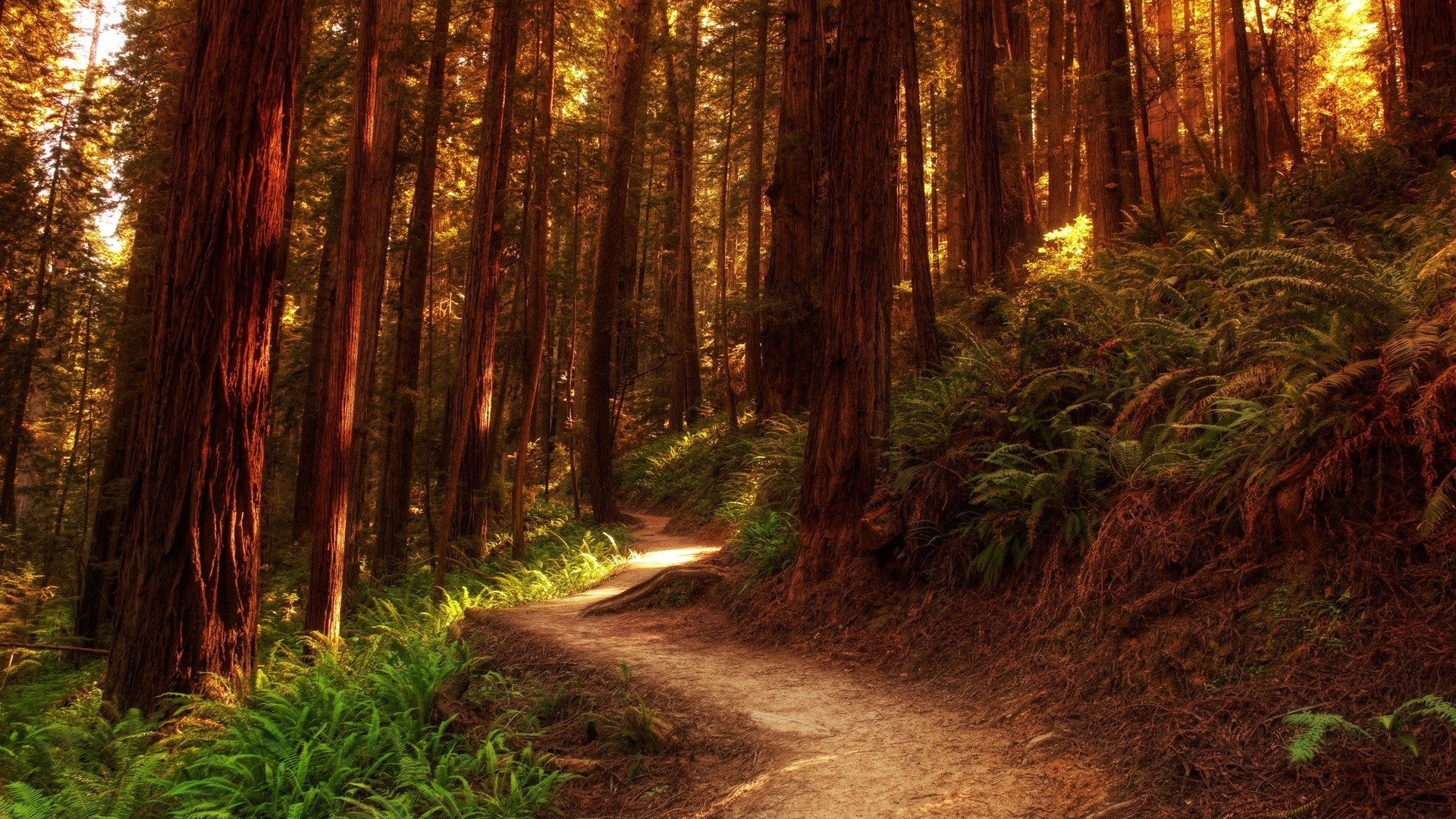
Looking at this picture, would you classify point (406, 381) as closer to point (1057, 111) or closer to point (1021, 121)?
point (1021, 121)

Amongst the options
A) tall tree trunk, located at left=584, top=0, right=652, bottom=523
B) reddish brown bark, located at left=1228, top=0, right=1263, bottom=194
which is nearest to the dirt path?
tall tree trunk, located at left=584, top=0, right=652, bottom=523

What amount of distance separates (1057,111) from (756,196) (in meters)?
7.74

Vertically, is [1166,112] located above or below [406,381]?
above

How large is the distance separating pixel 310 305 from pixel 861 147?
2103cm

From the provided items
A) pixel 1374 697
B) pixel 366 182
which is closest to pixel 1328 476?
pixel 1374 697

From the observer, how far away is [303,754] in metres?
4.75

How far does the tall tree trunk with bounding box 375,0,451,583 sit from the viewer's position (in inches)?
512

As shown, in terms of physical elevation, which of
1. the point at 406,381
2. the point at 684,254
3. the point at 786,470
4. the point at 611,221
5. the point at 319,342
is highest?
the point at 684,254

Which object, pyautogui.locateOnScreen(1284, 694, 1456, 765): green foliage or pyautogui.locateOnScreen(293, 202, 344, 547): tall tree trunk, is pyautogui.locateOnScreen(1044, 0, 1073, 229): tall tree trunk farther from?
pyautogui.locateOnScreen(1284, 694, 1456, 765): green foliage

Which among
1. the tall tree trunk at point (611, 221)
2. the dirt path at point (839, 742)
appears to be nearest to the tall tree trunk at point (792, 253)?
the tall tree trunk at point (611, 221)

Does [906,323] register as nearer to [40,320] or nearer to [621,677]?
[621,677]

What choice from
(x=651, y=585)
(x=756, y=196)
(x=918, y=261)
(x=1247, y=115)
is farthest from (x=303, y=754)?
(x=756, y=196)

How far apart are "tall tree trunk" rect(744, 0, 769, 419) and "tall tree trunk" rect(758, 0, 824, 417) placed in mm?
425

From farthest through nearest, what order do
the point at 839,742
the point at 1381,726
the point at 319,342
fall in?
the point at 319,342, the point at 839,742, the point at 1381,726
